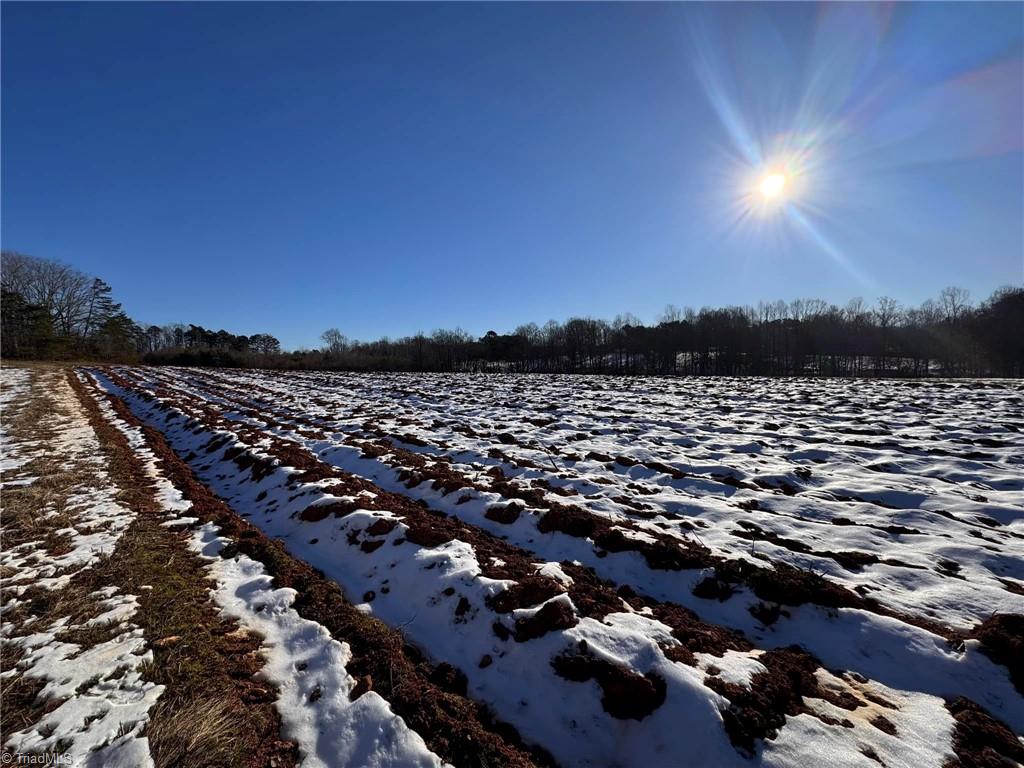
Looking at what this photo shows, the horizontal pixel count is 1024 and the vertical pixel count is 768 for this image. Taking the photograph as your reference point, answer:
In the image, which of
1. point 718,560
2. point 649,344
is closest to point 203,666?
point 718,560

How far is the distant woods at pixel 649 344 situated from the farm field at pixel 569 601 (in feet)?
180

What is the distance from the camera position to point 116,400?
2019 centimetres

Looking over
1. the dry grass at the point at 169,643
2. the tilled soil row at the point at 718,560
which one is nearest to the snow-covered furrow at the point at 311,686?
the dry grass at the point at 169,643

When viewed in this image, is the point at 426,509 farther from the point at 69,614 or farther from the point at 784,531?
the point at 784,531

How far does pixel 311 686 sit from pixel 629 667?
8.53ft

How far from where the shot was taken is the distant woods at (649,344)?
172 ft

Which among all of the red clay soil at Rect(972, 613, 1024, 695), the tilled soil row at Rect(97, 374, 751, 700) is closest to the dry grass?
the tilled soil row at Rect(97, 374, 751, 700)

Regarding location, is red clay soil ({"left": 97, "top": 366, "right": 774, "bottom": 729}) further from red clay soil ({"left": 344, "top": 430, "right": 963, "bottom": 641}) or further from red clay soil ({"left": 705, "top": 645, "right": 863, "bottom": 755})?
red clay soil ({"left": 344, "top": 430, "right": 963, "bottom": 641})

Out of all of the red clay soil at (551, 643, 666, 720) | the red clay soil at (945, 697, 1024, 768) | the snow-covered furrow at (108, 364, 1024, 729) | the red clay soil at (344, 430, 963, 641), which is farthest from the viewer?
the red clay soil at (344, 430, 963, 641)

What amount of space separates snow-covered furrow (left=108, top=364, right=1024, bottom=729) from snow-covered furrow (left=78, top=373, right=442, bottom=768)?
8.73 feet

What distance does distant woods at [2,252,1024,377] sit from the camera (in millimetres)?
52312

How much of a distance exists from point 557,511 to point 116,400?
24.6m

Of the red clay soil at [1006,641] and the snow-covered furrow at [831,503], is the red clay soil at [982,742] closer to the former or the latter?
the red clay soil at [1006,641]

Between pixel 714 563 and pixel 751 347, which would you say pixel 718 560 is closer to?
pixel 714 563
